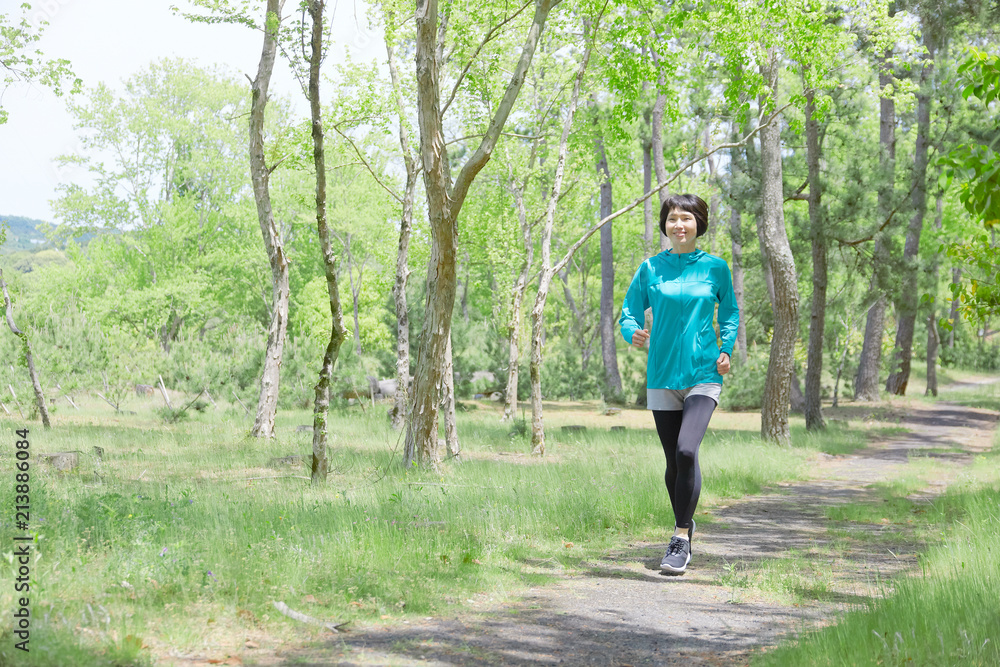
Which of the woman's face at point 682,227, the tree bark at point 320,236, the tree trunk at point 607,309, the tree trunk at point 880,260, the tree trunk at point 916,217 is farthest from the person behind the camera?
the tree trunk at point 607,309

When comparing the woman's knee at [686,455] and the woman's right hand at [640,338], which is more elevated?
the woman's right hand at [640,338]

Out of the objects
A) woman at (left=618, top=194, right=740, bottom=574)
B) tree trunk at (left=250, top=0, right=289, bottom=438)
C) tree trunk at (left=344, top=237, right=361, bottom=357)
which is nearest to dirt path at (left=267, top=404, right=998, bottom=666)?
woman at (left=618, top=194, right=740, bottom=574)

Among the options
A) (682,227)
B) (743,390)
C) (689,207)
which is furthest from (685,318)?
(743,390)

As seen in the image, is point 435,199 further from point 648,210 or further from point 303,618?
point 648,210

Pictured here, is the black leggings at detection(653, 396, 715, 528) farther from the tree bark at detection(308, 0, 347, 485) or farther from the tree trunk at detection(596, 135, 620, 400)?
the tree trunk at detection(596, 135, 620, 400)

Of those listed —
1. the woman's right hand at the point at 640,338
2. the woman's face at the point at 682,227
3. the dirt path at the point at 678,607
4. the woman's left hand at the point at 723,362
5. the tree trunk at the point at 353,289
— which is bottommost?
the dirt path at the point at 678,607

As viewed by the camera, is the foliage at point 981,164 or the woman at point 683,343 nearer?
the foliage at point 981,164

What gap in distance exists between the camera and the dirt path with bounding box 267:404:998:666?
338 centimetres

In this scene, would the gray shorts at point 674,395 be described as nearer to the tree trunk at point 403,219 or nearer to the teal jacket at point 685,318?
the teal jacket at point 685,318

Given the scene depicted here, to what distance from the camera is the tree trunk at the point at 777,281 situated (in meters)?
12.9

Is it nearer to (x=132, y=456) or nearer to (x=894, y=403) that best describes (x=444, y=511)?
(x=132, y=456)

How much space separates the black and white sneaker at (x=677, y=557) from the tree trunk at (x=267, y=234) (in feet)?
30.6

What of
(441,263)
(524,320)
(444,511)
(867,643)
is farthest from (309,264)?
(867,643)

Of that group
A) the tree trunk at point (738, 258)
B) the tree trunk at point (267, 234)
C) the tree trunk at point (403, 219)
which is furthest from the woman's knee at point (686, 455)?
the tree trunk at point (738, 258)
